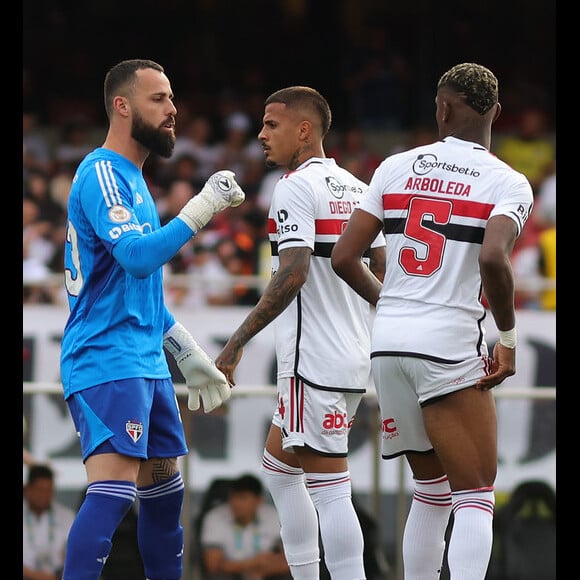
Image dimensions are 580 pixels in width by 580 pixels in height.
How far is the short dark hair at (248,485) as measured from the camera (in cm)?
927

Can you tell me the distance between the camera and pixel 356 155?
607 inches

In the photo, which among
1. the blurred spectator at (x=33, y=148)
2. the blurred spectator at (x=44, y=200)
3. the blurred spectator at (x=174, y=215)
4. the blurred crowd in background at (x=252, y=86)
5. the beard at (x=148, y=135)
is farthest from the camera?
the blurred spectator at (x=33, y=148)

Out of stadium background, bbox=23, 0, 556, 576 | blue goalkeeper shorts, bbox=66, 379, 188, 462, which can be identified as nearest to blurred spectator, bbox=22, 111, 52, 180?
stadium background, bbox=23, 0, 556, 576

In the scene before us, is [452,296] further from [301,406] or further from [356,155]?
[356,155]

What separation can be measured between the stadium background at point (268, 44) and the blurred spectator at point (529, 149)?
1.19 metres

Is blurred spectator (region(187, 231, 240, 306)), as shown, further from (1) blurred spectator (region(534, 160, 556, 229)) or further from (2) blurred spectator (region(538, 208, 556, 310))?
(1) blurred spectator (region(534, 160, 556, 229))

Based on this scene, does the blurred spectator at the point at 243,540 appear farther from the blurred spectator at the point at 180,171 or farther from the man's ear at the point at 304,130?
the blurred spectator at the point at 180,171

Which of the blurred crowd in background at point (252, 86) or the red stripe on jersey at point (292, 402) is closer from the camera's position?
the red stripe on jersey at point (292, 402)

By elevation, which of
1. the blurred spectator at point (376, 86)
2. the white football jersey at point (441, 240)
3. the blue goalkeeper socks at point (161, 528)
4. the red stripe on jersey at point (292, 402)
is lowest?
the blue goalkeeper socks at point (161, 528)

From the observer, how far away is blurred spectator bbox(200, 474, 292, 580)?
9055 mm

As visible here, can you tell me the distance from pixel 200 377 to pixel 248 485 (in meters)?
3.56

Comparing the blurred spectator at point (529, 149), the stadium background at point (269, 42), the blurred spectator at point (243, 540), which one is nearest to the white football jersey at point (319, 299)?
the blurred spectator at point (243, 540)

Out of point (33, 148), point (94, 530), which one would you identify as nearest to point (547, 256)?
point (33, 148)

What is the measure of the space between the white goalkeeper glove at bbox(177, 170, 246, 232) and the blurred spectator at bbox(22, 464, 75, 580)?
167 inches
